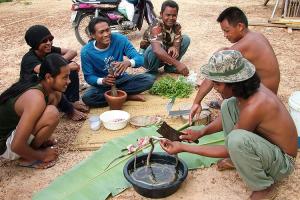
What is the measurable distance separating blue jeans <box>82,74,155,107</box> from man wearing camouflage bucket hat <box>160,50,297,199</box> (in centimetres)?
186

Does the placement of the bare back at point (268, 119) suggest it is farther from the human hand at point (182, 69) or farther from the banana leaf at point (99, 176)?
the human hand at point (182, 69)

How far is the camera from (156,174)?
120 inches

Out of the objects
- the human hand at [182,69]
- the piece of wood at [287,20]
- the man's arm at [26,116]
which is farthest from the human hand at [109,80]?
the piece of wood at [287,20]

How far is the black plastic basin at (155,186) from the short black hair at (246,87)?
29.1 inches

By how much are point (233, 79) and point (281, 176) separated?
865mm

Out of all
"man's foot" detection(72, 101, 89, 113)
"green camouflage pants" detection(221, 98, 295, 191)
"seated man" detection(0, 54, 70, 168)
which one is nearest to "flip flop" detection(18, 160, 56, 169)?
"seated man" detection(0, 54, 70, 168)

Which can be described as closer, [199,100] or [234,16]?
[234,16]

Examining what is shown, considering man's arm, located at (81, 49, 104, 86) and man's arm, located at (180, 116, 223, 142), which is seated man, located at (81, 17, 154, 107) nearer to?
man's arm, located at (81, 49, 104, 86)

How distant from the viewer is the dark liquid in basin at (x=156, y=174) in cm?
296

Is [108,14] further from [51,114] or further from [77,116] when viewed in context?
[51,114]

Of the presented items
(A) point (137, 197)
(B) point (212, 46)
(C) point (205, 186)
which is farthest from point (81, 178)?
(B) point (212, 46)

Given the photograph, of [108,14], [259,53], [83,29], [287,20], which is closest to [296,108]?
[259,53]

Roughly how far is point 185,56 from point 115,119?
261 cm

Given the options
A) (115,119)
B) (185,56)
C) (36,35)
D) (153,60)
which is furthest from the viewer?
(185,56)
